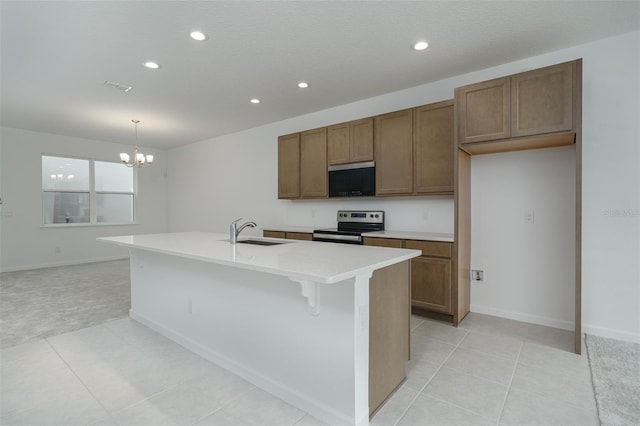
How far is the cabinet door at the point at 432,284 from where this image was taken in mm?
3051

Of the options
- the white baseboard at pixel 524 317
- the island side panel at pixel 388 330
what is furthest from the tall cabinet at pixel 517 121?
the island side panel at pixel 388 330

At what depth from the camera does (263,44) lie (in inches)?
109

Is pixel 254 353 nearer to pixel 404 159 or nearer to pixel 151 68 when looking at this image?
pixel 404 159

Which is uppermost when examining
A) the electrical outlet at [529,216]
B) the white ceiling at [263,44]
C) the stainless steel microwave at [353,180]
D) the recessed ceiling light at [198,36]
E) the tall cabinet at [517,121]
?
the white ceiling at [263,44]

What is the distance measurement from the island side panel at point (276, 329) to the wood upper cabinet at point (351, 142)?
7.75ft

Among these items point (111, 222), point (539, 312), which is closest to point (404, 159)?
point (539, 312)

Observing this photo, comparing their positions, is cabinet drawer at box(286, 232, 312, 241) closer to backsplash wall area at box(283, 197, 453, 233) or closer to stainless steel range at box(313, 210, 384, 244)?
stainless steel range at box(313, 210, 384, 244)

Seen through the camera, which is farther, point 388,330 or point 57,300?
point 57,300

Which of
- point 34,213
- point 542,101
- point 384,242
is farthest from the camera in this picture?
point 34,213

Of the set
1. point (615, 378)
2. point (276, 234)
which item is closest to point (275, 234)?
point (276, 234)

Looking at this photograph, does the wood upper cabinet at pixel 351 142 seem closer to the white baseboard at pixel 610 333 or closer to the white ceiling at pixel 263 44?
the white ceiling at pixel 263 44

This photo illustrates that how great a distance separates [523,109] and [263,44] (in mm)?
2337

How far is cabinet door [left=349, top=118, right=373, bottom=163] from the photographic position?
3.87 m

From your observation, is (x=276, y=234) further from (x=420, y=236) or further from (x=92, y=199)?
(x=92, y=199)
